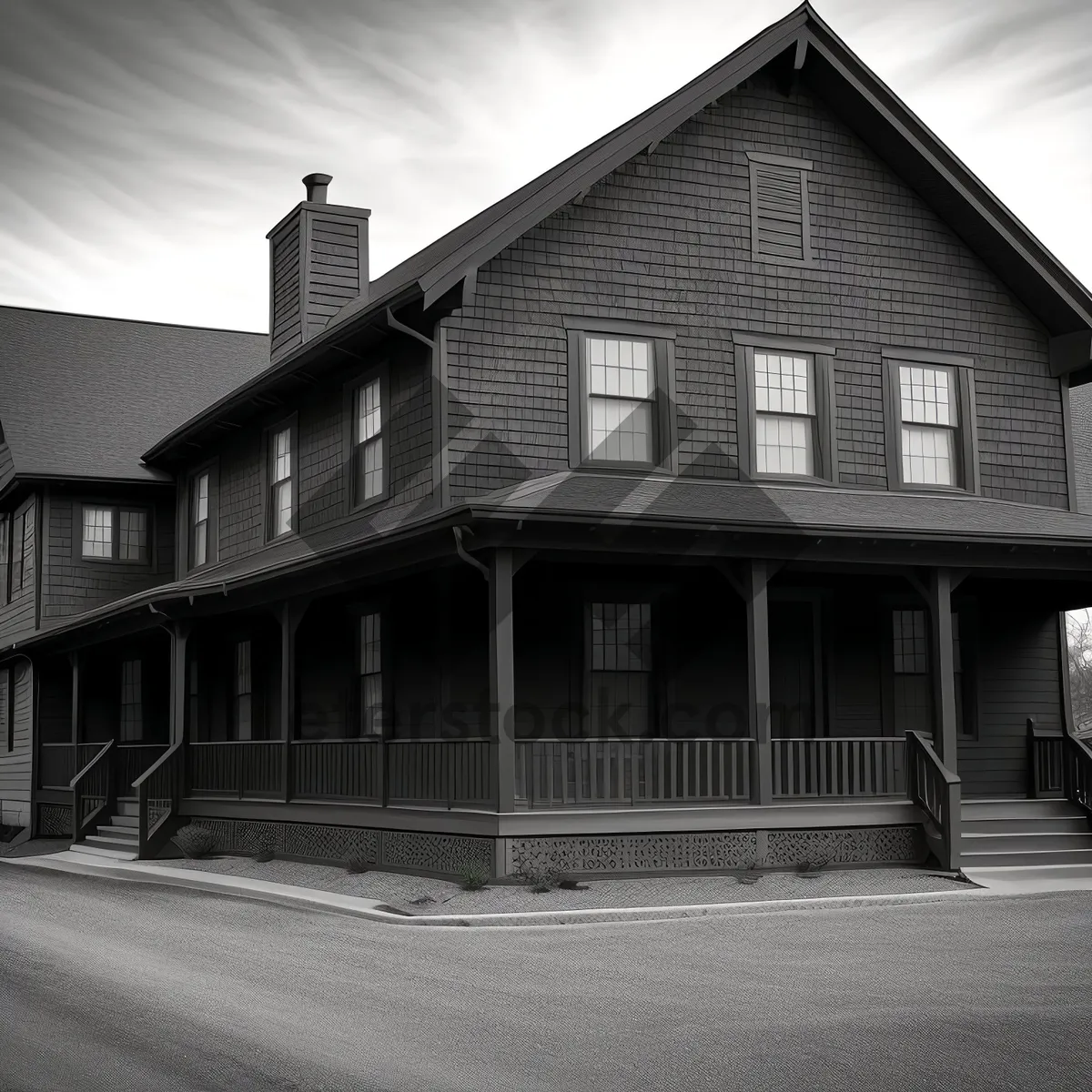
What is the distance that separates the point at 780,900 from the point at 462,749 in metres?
3.61

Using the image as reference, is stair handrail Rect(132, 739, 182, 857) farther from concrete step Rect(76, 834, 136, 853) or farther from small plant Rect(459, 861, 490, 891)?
small plant Rect(459, 861, 490, 891)

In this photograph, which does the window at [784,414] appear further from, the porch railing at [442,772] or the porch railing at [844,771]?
the porch railing at [442,772]

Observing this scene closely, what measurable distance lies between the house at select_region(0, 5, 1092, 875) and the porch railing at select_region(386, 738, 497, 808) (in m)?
0.05

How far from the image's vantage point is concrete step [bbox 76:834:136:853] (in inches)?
768

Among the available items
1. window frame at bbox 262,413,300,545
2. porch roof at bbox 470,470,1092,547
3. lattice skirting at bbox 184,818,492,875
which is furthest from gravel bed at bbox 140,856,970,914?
window frame at bbox 262,413,300,545

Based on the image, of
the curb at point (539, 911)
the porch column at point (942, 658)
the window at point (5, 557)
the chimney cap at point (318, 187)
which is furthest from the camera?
the window at point (5, 557)

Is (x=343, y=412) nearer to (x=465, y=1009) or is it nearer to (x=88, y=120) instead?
(x=465, y=1009)

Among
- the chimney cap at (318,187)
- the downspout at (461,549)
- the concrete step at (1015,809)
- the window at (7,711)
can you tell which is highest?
the chimney cap at (318,187)

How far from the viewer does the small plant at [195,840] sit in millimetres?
18406

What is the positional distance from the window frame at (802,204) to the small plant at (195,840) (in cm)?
1045

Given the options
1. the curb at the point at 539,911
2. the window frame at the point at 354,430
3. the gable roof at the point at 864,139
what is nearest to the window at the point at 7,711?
the gable roof at the point at 864,139

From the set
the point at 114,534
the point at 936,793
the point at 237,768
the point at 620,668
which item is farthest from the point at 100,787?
the point at 936,793

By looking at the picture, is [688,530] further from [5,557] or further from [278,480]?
[5,557]

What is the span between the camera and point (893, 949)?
10516 millimetres
